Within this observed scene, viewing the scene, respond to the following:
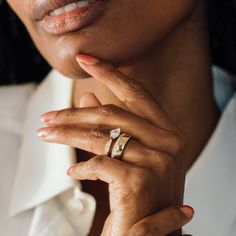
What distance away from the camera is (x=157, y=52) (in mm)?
973

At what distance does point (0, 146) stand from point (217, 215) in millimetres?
336

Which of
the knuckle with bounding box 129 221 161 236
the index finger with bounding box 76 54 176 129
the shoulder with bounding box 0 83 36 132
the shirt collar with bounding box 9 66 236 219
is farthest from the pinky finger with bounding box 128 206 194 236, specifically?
the shoulder with bounding box 0 83 36 132

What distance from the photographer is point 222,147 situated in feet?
3.30

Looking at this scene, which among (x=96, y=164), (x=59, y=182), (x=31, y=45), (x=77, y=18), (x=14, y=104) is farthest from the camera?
(x=31, y=45)

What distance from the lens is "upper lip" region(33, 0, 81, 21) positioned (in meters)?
0.83

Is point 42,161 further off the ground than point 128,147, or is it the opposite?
point 128,147

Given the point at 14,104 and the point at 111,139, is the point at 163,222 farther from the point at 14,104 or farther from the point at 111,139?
the point at 14,104

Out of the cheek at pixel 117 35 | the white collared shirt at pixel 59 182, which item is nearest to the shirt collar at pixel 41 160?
the white collared shirt at pixel 59 182

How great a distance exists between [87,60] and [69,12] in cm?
7

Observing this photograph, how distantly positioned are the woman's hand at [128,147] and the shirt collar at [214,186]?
170 mm

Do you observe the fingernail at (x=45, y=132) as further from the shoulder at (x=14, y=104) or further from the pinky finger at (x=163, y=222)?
the shoulder at (x=14, y=104)

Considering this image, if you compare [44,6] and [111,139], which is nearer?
[111,139]

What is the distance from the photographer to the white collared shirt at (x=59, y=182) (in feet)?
3.07

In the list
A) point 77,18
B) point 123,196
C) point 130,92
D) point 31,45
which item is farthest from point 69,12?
point 31,45
